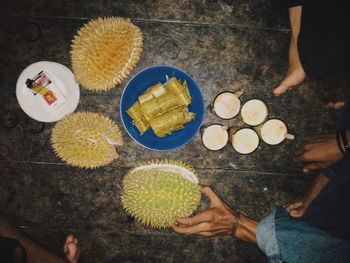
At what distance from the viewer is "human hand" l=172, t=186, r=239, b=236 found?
1.95m

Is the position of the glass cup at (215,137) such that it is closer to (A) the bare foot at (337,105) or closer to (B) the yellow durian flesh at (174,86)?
(B) the yellow durian flesh at (174,86)

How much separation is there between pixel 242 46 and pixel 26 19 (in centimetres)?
189

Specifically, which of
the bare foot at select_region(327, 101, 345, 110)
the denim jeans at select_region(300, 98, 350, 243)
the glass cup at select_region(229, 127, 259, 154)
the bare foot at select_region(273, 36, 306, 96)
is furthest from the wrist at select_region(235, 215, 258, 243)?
the bare foot at select_region(327, 101, 345, 110)

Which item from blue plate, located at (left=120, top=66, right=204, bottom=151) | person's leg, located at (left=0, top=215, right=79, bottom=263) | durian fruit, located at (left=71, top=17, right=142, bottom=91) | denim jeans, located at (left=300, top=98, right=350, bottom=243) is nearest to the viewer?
durian fruit, located at (left=71, top=17, right=142, bottom=91)

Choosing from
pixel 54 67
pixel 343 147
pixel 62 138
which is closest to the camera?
pixel 62 138

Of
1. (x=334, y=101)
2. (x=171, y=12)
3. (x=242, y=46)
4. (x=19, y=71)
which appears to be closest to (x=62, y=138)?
(x=19, y=71)

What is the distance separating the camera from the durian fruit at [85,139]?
1549 millimetres

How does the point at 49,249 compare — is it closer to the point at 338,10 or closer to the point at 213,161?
the point at 213,161

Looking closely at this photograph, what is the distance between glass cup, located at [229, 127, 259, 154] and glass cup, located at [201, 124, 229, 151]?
0.24 ft

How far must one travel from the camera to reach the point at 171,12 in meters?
2.11

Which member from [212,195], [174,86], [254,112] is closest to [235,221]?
[212,195]

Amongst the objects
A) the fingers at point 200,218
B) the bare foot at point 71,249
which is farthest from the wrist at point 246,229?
the bare foot at point 71,249

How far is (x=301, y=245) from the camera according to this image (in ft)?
5.02

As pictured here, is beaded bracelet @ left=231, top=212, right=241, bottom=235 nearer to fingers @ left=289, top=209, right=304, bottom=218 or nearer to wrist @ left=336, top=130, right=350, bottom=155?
fingers @ left=289, top=209, right=304, bottom=218
